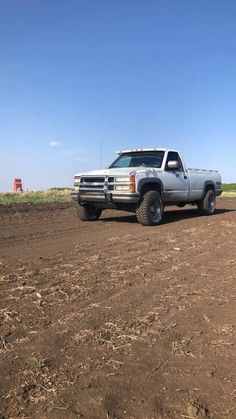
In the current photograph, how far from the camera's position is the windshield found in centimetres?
1245

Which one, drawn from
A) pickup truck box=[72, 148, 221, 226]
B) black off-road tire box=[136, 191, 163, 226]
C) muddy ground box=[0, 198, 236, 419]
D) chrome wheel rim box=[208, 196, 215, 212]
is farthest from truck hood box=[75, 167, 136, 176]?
chrome wheel rim box=[208, 196, 215, 212]

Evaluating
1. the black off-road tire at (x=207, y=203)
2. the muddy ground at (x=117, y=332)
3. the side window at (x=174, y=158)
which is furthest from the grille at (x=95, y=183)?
the black off-road tire at (x=207, y=203)

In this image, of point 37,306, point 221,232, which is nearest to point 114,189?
point 221,232

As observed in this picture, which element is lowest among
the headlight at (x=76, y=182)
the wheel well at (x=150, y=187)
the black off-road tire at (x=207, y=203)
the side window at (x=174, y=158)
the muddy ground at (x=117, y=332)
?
the muddy ground at (x=117, y=332)

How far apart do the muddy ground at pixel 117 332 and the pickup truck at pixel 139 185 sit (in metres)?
3.32

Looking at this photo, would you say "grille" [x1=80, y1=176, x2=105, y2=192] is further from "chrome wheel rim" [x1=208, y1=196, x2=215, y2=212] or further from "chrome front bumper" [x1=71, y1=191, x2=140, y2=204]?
"chrome wheel rim" [x1=208, y1=196, x2=215, y2=212]

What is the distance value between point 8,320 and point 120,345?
1147mm

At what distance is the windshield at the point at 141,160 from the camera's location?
12.4 m

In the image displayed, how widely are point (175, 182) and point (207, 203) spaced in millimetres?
2522

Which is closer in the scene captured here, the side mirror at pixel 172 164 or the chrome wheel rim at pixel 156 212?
the chrome wheel rim at pixel 156 212

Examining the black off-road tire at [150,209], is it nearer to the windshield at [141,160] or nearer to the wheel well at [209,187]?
the windshield at [141,160]

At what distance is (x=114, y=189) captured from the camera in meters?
11.4

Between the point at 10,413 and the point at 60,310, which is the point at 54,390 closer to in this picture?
the point at 10,413

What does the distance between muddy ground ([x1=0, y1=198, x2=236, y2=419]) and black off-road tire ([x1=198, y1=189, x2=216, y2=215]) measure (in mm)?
6818
